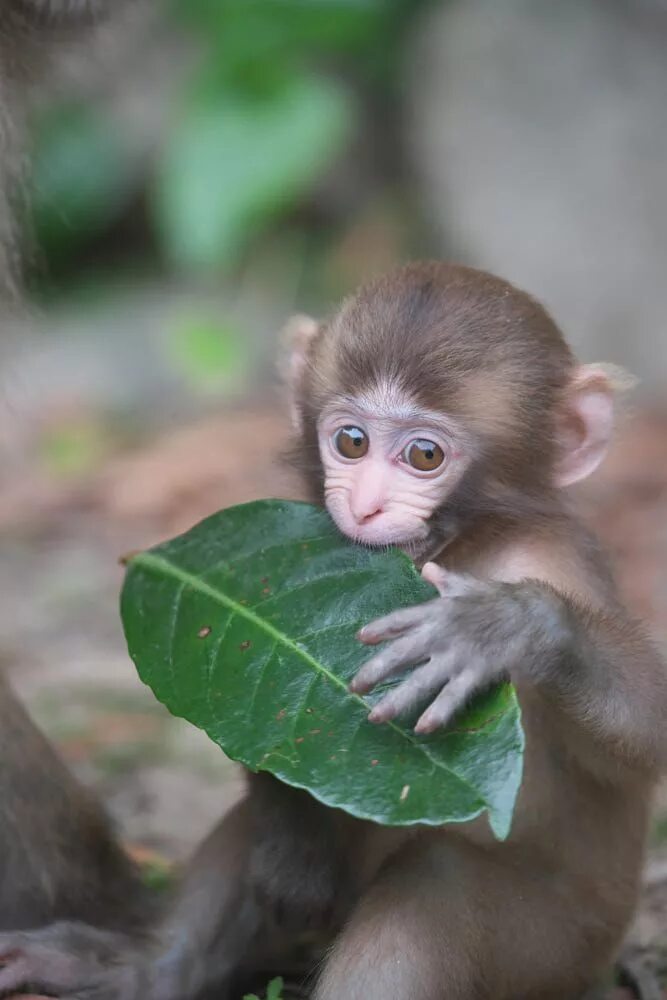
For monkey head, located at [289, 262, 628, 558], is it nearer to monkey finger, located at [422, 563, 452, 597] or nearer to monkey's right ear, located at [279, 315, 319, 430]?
monkey's right ear, located at [279, 315, 319, 430]

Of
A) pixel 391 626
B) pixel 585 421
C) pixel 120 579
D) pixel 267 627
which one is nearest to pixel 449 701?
pixel 391 626

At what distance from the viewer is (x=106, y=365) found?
10500 millimetres

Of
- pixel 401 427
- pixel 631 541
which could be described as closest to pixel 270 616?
pixel 401 427

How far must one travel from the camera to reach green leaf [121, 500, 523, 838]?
9.04 feet

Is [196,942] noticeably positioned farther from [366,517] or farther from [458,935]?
[366,517]

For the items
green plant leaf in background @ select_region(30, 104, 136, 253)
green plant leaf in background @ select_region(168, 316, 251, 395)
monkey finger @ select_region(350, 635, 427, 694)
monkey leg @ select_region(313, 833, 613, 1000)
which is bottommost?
green plant leaf in background @ select_region(168, 316, 251, 395)

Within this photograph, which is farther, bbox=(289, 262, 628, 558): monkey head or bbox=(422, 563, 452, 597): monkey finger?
bbox=(289, 262, 628, 558): monkey head

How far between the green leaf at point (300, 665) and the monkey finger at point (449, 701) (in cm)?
7

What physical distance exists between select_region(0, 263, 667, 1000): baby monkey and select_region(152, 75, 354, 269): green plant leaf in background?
644 centimetres

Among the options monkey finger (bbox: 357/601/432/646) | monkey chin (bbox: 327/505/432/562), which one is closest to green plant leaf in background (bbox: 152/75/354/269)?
monkey chin (bbox: 327/505/432/562)

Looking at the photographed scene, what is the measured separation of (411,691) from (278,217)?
888 cm

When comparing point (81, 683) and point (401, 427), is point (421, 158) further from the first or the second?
point (401, 427)

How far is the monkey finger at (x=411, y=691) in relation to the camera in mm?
2693

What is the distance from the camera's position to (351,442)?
11.4 feet
